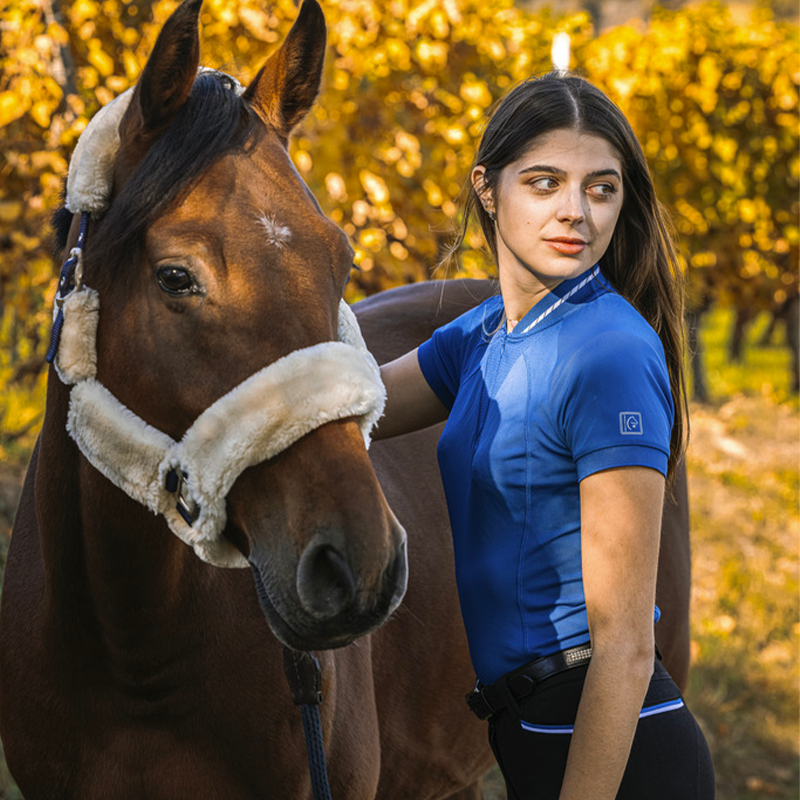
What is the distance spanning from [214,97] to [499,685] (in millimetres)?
1090

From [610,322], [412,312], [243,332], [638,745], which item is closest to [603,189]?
[610,322]

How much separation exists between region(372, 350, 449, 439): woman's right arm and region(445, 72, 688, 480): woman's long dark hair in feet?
1.53

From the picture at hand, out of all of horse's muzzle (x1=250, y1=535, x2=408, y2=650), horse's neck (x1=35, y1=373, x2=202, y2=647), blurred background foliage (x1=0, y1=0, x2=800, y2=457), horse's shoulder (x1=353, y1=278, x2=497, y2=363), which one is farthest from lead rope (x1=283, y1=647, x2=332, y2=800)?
blurred background foliage (x1=0, y1=0, x2=800, y2=457)

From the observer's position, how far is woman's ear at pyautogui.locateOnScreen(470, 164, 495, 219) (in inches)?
68.2

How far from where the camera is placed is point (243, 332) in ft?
4.49

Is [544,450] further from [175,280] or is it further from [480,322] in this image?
[175,280]

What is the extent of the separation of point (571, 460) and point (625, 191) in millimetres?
539

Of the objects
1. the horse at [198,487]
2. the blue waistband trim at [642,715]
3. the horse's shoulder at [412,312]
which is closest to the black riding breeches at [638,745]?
the blue waistband trim at [642,715]

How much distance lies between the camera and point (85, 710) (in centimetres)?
171

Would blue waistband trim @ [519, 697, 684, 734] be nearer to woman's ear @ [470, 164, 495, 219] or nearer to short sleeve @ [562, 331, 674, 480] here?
short sleeve @ [562, 331, 674, 480]

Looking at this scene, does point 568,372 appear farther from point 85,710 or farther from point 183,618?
point 85,710

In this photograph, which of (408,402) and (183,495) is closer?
(183,495)

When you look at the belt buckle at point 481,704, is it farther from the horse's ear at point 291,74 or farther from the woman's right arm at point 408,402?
the horse's ear at point 291,74

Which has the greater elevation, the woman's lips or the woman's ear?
the woman's ear
